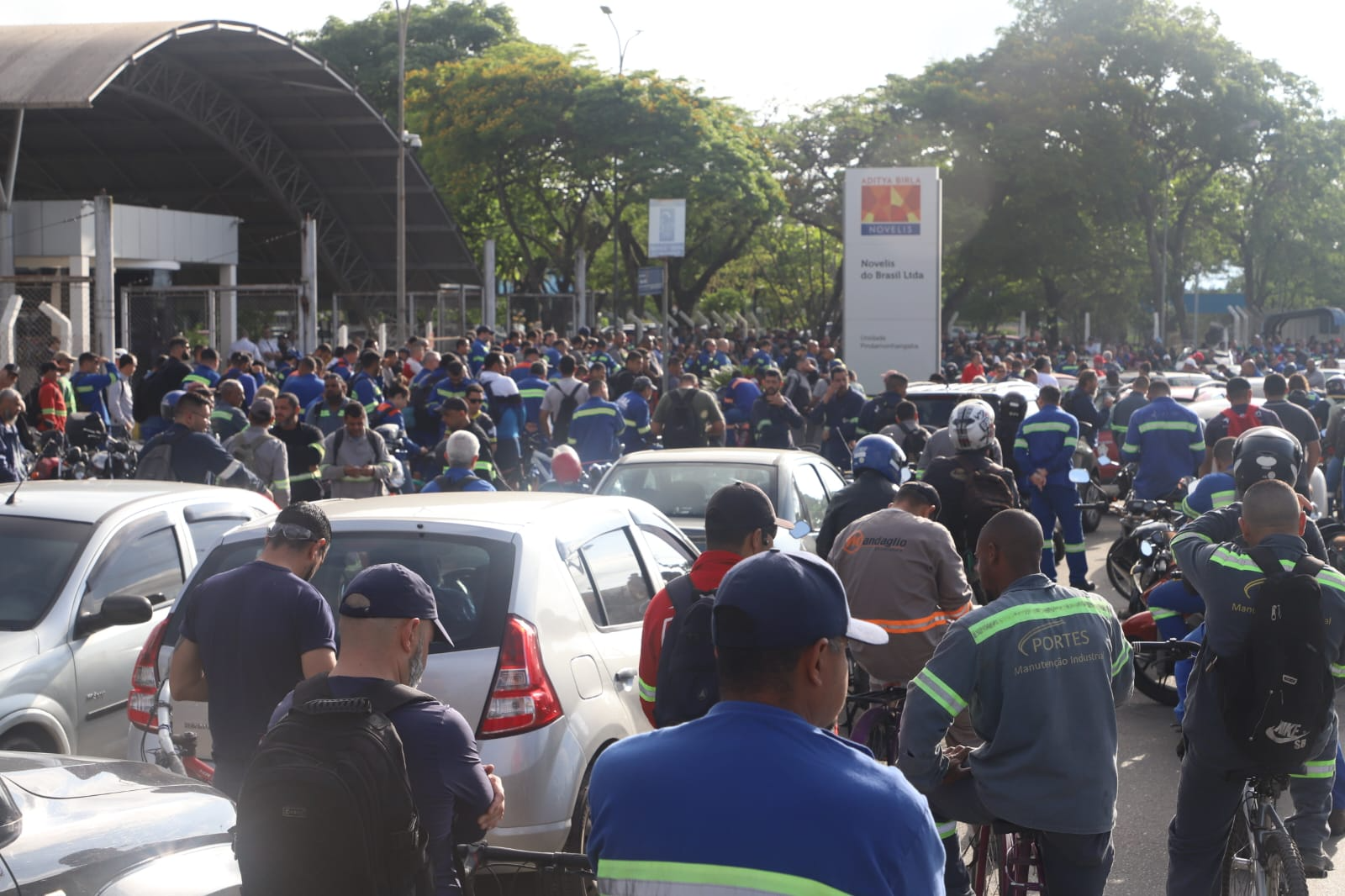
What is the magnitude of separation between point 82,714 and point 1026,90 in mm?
47460

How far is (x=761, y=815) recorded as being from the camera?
7.03 ft

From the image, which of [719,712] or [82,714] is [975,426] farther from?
[719,712]

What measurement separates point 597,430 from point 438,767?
11.4 meters

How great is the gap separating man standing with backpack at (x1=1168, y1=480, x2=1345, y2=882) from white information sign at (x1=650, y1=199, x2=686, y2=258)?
1467cm

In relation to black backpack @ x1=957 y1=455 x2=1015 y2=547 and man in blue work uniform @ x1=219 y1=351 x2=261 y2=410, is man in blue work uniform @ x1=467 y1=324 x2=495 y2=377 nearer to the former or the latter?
man in blue work uniform @ x1=219 y1=351 x2=261 y2=410

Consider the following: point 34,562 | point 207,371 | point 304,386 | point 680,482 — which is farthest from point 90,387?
point 34,562

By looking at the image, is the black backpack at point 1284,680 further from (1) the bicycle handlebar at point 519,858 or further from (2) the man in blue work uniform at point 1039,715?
(1) the bicycle handlebar at point 519,858

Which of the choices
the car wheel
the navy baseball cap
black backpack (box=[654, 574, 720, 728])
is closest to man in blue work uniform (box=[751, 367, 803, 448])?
the car wheel

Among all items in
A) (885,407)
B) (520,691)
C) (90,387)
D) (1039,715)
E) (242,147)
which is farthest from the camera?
(242,147)

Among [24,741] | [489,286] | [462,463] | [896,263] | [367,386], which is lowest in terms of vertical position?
[24,741]

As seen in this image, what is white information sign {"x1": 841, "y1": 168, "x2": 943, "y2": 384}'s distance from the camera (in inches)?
936

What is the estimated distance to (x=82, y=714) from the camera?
6.44m

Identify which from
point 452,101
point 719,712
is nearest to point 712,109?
point 452,101

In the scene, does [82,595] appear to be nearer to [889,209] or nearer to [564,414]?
[564,414]
